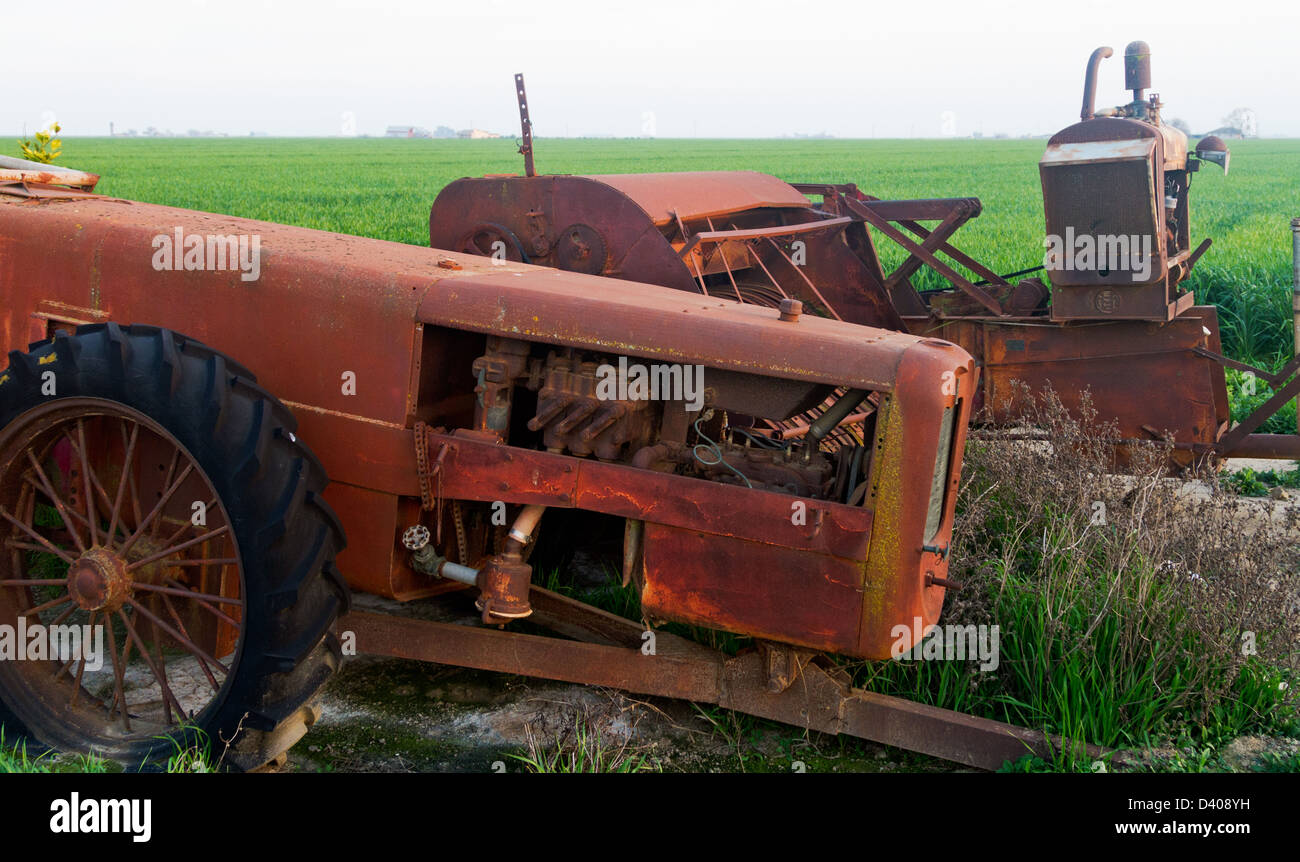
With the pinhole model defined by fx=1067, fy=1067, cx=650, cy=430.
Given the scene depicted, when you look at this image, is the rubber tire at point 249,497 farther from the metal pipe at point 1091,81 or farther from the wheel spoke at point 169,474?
the metal pipe at point 1091,81

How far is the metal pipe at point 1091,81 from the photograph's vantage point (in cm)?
539

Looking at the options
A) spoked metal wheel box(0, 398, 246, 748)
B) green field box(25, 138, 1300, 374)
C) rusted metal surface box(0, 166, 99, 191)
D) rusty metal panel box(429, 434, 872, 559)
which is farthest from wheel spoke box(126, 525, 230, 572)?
green field box(25, 138, 1300, 374)

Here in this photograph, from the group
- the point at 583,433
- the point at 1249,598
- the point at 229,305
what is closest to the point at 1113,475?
the point at 1249,598

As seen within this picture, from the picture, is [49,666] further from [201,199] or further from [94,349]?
[201,199]

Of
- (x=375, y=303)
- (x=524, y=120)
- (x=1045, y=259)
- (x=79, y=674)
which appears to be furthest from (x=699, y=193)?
(x=79, y=674)

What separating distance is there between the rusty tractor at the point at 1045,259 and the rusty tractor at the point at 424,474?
1.04 m

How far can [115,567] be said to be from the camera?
3.22 meters

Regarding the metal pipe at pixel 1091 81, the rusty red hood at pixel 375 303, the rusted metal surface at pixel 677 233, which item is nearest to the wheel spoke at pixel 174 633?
the rusty red hood at pixel 375 303

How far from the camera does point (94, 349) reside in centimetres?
309

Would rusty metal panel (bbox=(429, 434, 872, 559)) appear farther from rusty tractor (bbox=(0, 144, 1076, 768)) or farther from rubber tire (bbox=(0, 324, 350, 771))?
rubber tire (bbox=(0, 324, 350, 771))

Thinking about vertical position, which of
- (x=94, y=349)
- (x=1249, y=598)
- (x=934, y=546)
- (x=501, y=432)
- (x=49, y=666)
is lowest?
(x=49, y=666)

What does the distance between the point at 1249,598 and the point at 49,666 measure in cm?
400

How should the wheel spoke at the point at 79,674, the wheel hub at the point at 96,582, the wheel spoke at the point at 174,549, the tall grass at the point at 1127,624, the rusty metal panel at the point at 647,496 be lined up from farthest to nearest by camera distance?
the tall grass at the point at 1127,624 < the wheel spoke at the point at 79,674 < the wheel hub at the point at 96,582 < the wheel spoke at the point at 174,549 < the rusty metal panel at the point at 647,496

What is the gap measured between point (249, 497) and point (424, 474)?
55cm
